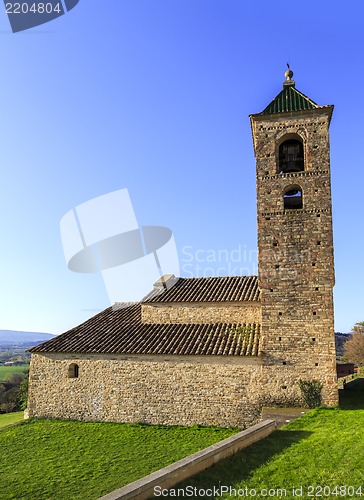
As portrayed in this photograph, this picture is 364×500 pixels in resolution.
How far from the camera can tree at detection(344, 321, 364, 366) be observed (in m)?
42.3

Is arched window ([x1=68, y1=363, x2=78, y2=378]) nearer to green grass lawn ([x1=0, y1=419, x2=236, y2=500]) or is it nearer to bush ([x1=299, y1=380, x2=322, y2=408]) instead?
green grass lawn ([x1=0, y1=419, x2=236, y2=500])

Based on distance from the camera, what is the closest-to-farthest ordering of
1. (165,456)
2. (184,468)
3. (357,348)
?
(184,468) → (165,456) → (357,348)

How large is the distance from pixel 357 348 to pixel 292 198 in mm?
37301

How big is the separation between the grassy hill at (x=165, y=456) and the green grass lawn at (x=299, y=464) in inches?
0.7

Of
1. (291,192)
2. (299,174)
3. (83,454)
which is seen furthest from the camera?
(291,192)

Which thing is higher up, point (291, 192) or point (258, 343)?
point (291, 192)

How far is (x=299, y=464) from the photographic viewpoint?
7113 mm

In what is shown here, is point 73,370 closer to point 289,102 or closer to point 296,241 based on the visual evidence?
point 296,241

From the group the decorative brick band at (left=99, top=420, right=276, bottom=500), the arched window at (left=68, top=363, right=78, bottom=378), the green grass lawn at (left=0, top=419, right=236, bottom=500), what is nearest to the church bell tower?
the green grass lawn at (left=0, top=419, right=236, bottom=500)

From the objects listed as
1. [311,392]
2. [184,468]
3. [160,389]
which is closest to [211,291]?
[160,389]

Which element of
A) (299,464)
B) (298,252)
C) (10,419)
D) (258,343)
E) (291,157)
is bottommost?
(10,419)

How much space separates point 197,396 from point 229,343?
2344 mm

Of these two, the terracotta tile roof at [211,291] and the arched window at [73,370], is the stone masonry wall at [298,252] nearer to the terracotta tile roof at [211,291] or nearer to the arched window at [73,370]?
the terracotta tile roof at [211,291]

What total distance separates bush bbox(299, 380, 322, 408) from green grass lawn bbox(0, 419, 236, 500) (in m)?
2.92
